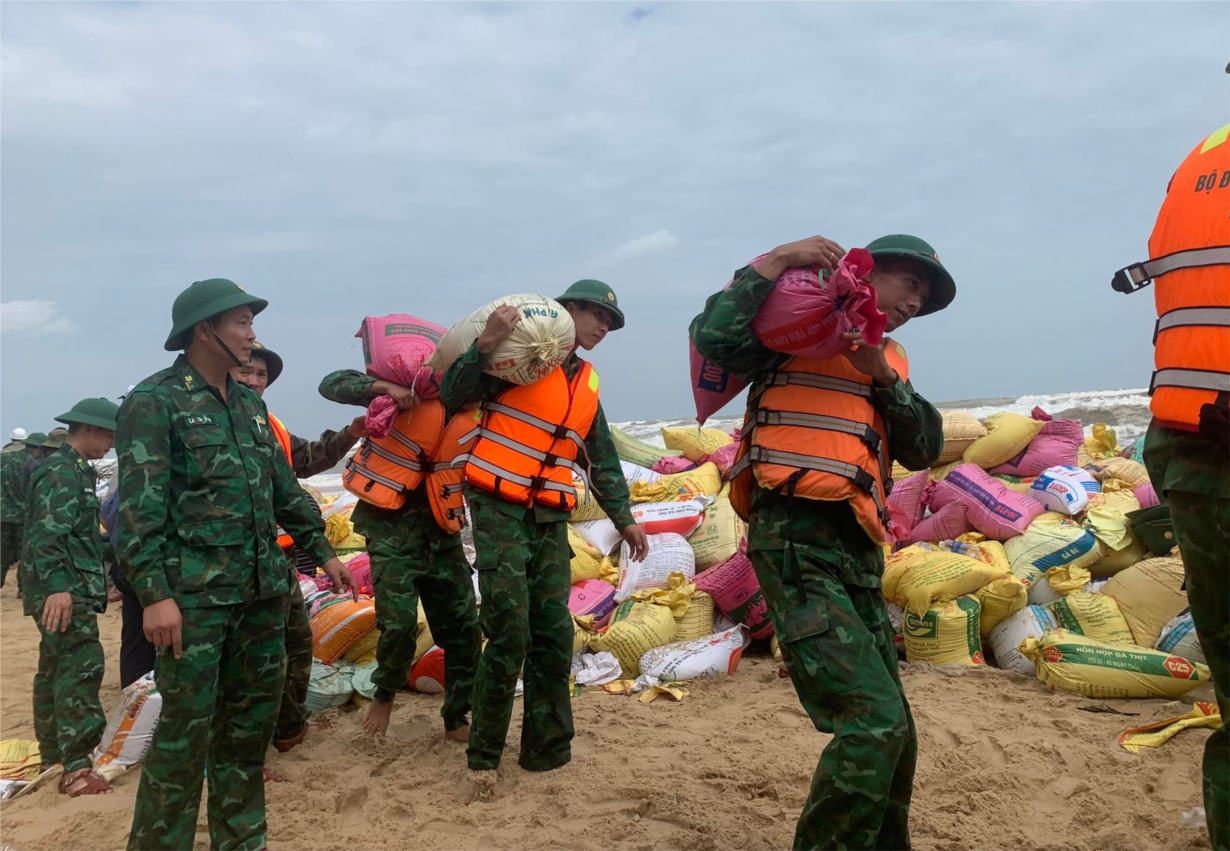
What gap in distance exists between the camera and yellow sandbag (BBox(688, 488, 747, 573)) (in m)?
6.57

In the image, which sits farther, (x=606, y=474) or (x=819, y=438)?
(x=606, y=474)

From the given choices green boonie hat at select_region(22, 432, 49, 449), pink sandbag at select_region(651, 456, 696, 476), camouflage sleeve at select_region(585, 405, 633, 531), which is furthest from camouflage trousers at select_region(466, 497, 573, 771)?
green boonie hat at select_region(22, 432, 49, 449)

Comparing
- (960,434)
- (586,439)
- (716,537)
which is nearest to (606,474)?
(586,439)

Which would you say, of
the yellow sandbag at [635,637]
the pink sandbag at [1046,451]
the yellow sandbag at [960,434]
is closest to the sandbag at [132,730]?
the yellow sandbag at [635,637]

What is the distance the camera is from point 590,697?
5230 millimetres

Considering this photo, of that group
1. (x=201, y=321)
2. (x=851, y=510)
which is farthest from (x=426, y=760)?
(x=851, y=510)

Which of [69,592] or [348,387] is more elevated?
[348,387]

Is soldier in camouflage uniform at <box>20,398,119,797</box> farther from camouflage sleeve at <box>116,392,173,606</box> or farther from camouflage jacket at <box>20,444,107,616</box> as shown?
camouflage sleeve at <box>116,392,173,606</box>

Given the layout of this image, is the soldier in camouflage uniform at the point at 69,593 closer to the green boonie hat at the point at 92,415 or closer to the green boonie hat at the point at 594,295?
the green boonie hat at the point at 92,415

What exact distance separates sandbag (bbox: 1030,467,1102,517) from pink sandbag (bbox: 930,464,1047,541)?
10 cm

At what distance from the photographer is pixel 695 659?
5.41 metres

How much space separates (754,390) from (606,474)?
173cm

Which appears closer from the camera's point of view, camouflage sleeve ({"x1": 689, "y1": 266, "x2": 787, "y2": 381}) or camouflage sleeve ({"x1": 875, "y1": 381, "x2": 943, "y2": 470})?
camouflage sleeve ({"x1": 689, "y1": 266, "x2": 787, "y2": 381})

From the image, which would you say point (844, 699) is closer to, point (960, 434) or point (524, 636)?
point (524, 636)
